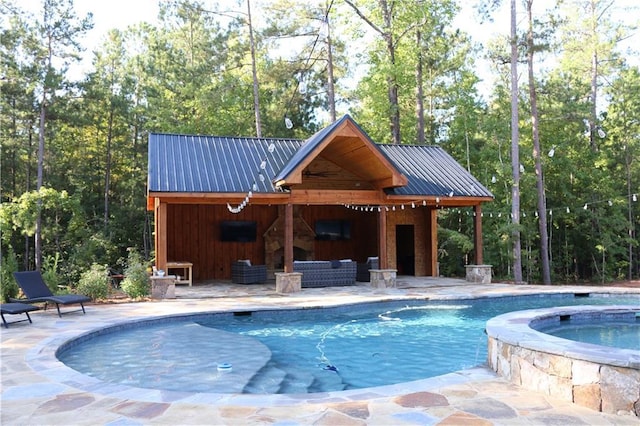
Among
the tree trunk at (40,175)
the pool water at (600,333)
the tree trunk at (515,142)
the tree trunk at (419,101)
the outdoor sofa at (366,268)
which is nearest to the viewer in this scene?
the pool water at (600,333)

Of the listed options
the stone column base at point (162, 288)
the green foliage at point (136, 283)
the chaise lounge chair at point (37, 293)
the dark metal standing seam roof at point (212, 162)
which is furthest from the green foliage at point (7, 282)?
the dark metal standing seam roof at point (212, 162)

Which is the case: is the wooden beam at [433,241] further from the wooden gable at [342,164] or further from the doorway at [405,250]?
the wooden gable at [342,164]

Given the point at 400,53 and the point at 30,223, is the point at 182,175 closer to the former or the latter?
the point at 30,223

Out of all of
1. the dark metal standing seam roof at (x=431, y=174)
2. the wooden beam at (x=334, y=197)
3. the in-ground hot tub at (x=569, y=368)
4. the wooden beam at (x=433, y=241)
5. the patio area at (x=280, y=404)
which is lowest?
the patio area at (x=280, y=404)

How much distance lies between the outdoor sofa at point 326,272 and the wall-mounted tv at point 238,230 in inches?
137

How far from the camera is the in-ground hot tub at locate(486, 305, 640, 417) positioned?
399 cm

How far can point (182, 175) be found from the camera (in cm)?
1280

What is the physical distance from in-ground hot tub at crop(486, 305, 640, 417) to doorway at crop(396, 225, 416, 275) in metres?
11.8

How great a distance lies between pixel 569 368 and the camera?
430 cm

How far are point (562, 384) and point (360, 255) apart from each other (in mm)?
13600

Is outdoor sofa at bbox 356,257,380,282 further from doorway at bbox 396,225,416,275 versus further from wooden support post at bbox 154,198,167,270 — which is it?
wooden support post at bbox 154,198,167,270

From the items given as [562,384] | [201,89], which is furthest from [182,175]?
[201,89]

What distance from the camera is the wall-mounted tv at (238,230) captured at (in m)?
16.3

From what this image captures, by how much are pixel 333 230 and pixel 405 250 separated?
2.57 metres
